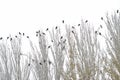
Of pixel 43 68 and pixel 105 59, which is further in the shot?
pixel 105 59

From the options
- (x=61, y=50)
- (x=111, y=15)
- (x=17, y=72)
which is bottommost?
(x=17, y=72)

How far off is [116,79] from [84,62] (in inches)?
51.9

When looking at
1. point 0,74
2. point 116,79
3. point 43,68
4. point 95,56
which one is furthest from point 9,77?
point 116,79

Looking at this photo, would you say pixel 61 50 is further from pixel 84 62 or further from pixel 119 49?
pixel 119 49

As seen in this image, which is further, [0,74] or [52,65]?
[0,74]

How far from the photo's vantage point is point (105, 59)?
9.85m

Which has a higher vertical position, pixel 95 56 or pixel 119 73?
pixel 95 56

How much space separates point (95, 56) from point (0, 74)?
3.63 m

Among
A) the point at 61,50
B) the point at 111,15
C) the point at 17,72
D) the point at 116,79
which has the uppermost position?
the point at 111,15

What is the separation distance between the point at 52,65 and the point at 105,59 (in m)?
1.98

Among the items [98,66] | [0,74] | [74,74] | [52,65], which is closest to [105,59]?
[98,66]

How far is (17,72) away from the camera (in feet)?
33.0

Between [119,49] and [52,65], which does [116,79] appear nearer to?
[119,49]

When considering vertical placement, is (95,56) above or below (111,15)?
below
